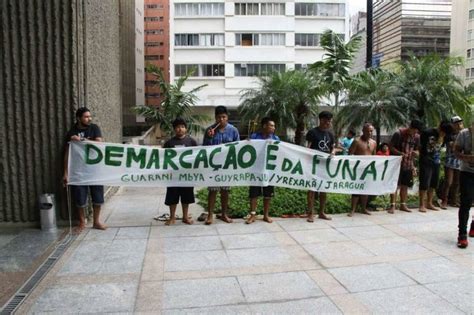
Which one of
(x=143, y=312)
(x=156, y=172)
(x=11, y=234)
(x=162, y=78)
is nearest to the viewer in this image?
(x=143, y=312)

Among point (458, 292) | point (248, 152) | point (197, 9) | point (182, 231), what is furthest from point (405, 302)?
point (197, 9)

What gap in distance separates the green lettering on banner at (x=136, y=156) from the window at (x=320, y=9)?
43285mm

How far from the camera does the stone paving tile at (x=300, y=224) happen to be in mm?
7281

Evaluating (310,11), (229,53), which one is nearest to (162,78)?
(229,53)

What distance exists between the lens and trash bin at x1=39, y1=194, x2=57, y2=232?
6832mm

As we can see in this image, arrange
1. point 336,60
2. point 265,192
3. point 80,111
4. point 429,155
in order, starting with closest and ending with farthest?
point 80,111
point 265,192
point 429,155
point 336,60

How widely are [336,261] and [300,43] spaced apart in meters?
43.8

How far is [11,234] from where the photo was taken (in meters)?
6.71

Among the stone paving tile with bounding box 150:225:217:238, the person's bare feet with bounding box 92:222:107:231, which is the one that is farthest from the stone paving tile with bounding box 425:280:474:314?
the person's bare feet with bounding box 92:222:107:231

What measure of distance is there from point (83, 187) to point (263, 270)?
335 centimetres

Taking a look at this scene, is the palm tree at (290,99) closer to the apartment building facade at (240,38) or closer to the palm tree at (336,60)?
the palm tree at (336,60)

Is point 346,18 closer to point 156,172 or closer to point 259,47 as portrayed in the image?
point 259,47

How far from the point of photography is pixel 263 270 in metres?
5.26

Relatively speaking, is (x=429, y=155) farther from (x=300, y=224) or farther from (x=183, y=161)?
(x=183, y=161)
